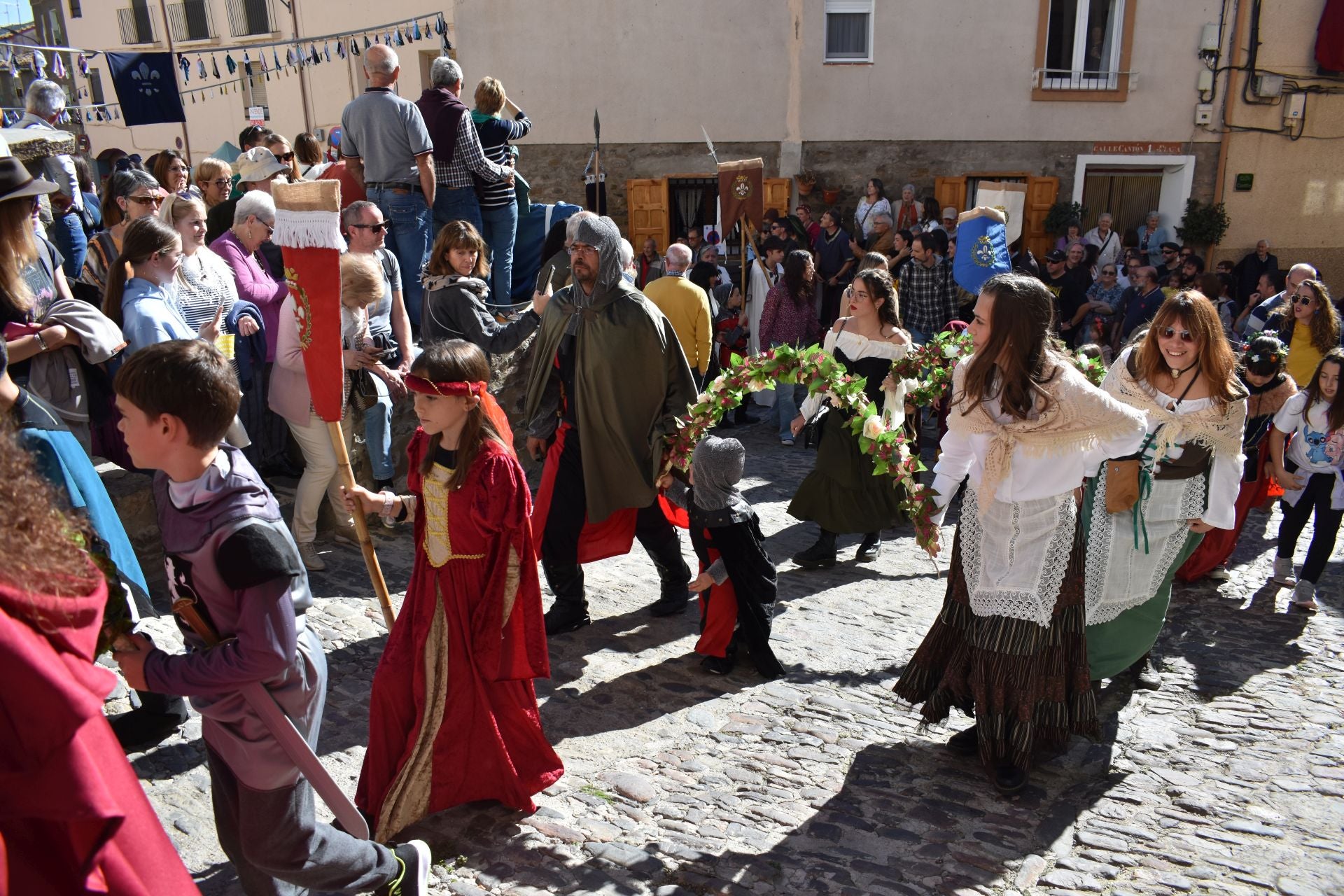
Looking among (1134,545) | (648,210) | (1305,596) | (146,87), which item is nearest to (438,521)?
(1134,545)

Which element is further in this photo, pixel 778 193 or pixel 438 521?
pixel 778 193

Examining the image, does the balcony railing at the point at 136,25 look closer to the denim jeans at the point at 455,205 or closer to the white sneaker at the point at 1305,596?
the denim jeans at the point at 455,205

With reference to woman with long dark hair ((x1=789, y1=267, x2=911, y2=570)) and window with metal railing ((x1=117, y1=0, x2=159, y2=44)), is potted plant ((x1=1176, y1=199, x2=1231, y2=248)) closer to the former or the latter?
woman with long dark hair ((x1=789, y1=267, x2=911, y2=570))

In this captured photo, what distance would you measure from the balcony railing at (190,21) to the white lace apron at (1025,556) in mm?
23640

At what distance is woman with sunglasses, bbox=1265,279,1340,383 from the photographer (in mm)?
7465

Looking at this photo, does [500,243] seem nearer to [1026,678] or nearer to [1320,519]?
[1026,678]

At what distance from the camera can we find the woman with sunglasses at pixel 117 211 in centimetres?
638

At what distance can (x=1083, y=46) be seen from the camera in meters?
16.3

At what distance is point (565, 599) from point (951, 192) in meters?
13.0

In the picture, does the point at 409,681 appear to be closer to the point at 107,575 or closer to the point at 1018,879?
the point at 107,575

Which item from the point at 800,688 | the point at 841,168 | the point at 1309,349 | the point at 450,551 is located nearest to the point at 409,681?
the point at 450,551

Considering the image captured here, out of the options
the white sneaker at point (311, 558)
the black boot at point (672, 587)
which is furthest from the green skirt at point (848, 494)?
the white sneaker at point (311, 558)

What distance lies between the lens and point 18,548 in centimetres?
172

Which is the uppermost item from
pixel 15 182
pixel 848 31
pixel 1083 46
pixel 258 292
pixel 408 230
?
pixel 848 31
